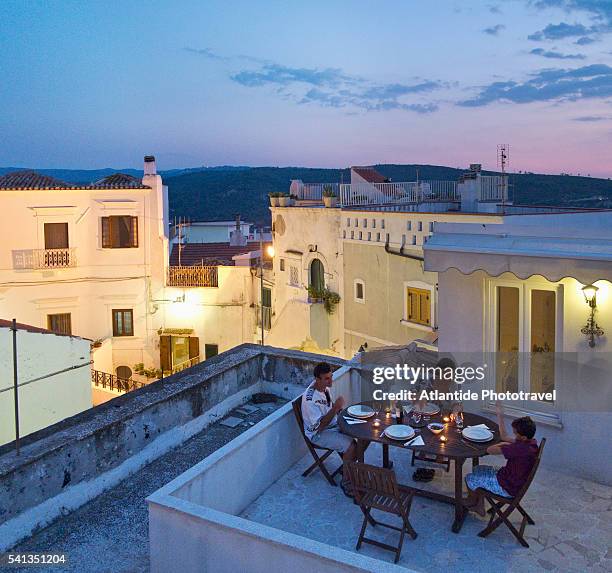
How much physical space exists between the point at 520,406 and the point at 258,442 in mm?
2862

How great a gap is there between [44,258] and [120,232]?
3.14 meters

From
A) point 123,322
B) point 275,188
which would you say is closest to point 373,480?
point 123,322

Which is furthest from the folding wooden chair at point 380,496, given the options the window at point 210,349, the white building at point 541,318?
the window at point 210,349

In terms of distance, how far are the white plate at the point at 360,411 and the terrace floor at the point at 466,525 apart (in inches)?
28.1

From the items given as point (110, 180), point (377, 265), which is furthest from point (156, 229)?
point (377, 265)

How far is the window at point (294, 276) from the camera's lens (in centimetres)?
2714

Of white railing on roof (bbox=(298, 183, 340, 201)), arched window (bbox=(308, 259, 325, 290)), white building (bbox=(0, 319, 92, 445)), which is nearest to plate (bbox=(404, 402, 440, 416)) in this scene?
white building (bbox=(0, 319, 92, 445))

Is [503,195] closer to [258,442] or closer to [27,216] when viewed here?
[27,216]

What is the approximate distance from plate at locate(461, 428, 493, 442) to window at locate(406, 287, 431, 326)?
15165mm

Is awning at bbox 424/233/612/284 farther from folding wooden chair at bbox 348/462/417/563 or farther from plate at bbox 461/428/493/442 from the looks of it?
folding wooden chair at bbox 348/462/417/563

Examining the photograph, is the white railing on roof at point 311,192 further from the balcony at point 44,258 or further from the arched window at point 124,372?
the arched window at point 124,372

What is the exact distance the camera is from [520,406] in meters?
6.88

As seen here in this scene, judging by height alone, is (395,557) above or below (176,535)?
below

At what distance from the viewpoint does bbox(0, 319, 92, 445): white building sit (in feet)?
35.6
